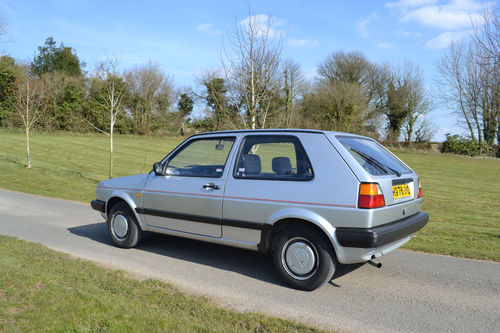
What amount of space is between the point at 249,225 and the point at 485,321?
2.55 metres

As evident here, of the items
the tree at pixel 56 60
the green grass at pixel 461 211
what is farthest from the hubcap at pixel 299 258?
the tree at pixel 56 60

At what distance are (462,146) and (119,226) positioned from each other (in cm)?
3652

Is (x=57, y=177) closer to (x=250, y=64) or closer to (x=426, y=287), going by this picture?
(x=250, y=64)

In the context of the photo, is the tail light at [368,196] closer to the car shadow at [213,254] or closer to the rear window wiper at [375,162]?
the rear window wiper at [375,162]

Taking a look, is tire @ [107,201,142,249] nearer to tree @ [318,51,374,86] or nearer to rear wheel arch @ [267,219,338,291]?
rear wheel arch @ [267,219,338,291]

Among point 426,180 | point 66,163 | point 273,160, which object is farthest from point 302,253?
point 66,163

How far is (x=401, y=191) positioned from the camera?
452cm

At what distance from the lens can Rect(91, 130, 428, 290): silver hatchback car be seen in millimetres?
4074

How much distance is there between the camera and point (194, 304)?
12.6ft

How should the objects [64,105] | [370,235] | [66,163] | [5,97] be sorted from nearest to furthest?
1. [370,235]
2. [66,163]
3. [5,97]
4. [64,105]

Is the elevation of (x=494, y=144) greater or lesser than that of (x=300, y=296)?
greater

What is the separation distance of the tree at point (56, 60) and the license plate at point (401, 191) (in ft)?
187

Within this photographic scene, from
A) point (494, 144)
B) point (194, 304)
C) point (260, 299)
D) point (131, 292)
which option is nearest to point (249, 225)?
point (260, 299)

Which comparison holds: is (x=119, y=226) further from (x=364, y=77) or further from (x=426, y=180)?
(x=364, y=77)
